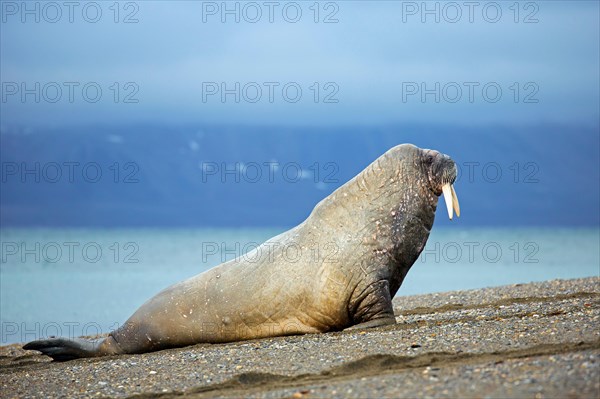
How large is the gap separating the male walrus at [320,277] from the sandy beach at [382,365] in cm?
29

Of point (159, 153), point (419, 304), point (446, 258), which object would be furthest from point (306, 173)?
point (419, 304)

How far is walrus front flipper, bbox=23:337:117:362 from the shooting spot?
11203 mm

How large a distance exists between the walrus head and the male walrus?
0.5 inches

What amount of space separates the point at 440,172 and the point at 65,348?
Result: 479 centimetres

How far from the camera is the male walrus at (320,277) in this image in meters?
10.8

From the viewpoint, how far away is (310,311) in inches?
424

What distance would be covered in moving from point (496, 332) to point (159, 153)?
6856 inches
